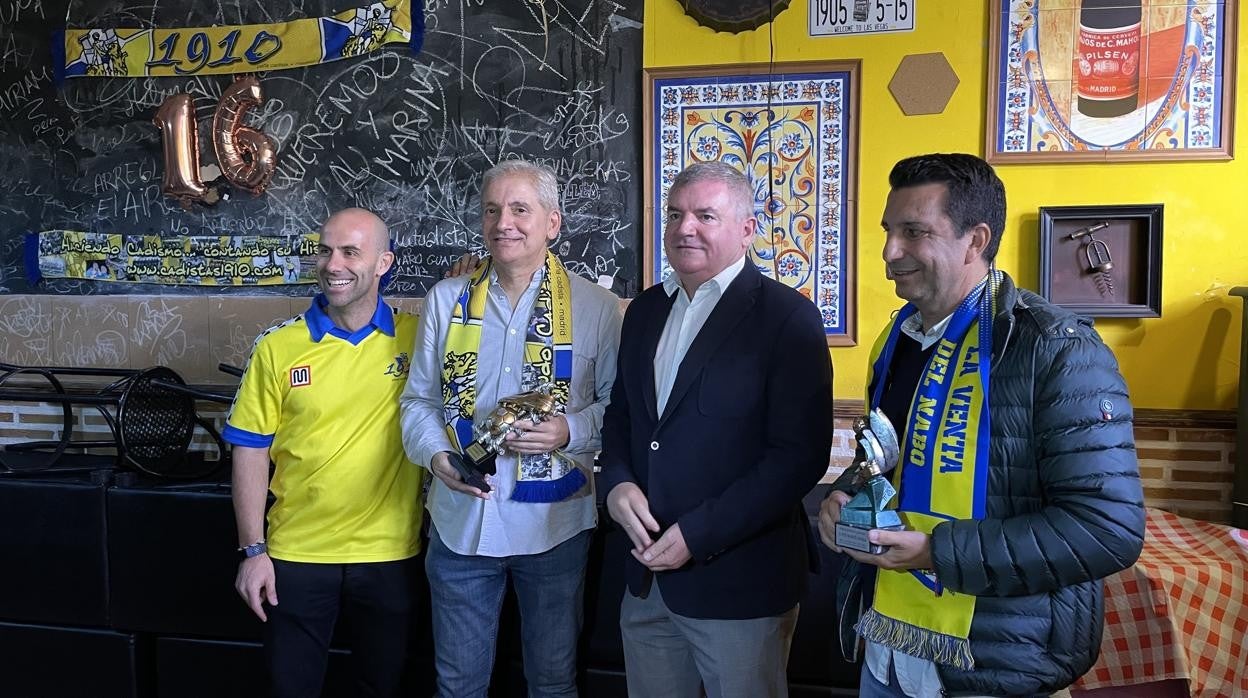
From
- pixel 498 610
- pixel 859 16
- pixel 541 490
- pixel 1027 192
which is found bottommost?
pixel 498 610

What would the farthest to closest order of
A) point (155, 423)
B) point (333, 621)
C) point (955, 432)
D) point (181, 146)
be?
point (181, 146)
point (155, 423)
point (333, 621)
point (955, 432)

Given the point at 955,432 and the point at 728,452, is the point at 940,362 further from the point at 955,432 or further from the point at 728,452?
the point at 728,452

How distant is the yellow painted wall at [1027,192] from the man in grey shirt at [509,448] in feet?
4.67

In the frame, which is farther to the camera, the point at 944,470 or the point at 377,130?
the point at 377,130

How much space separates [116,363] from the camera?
149 inches

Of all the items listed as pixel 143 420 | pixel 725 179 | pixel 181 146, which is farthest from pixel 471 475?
pixel 181 146

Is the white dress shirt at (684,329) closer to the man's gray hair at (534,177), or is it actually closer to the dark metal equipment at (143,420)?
the man's gray hair at (534,177)

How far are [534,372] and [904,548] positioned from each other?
101cm

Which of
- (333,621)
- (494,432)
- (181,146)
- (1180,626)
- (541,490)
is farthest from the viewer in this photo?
(181,146)

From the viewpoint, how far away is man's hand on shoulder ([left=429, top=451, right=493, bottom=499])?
201 centimetres

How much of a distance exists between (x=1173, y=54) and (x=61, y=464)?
4.13 m

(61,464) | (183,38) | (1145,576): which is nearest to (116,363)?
(61,464)

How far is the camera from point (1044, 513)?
1.32 m

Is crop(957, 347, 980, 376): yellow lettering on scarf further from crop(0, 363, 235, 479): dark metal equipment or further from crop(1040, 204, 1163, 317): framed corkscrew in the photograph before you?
crop(0, 363, 235, 479): dark metal equipment
